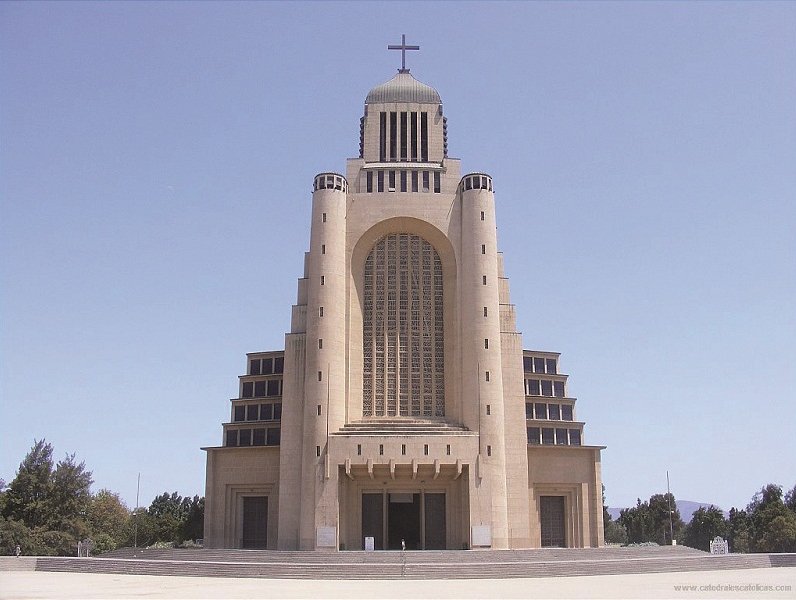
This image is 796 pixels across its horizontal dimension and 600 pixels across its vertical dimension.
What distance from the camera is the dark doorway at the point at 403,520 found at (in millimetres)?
53406

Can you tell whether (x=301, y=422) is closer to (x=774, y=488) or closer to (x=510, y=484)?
(x=510, y=484)

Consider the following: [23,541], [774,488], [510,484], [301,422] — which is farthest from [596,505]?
[774,488]

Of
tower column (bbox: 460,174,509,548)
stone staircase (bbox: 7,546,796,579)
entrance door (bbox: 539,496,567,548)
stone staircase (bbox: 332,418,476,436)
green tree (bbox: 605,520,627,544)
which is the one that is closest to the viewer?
Answer: stone staircase (bbox: 7,546,796,579)

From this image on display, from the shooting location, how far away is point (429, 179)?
59.2m

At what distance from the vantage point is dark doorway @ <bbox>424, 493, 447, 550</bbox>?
53.5 meters

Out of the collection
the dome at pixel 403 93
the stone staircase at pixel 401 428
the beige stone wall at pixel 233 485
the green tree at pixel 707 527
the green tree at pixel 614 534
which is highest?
the dome at pixel 403 93

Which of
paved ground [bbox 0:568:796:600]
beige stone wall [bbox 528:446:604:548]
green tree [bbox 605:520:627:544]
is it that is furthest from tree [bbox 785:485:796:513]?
paved ground [bbox 0:568:796:600]

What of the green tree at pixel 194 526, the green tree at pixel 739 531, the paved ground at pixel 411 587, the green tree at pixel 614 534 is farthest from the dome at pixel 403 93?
the green tree at pixel 614 534

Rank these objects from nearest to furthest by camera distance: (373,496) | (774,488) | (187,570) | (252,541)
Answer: (187,570) → (373,496) → (252,541) → (774,488)

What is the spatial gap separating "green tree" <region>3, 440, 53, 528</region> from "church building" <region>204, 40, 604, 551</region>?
1470 cm

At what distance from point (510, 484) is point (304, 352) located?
15816 millimetres

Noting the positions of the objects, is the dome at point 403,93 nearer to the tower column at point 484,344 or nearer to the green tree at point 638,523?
the tower column at point 484,344

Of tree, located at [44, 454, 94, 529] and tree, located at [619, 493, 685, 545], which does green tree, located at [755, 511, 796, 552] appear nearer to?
tree, located at [619, 493, 685, 545]

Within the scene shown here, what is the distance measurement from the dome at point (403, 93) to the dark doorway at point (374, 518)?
28.8 metres
